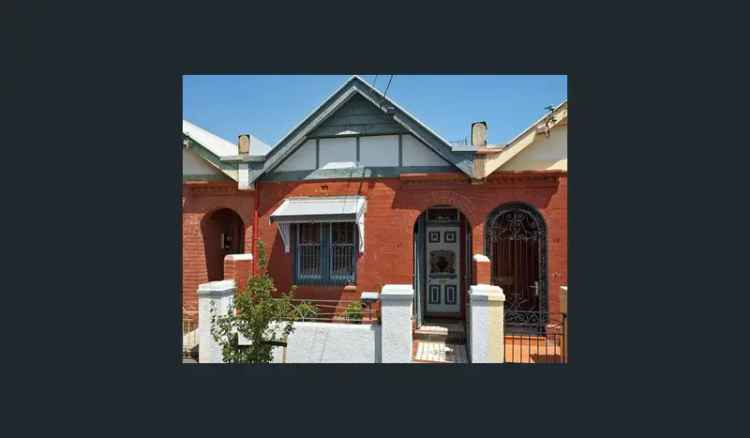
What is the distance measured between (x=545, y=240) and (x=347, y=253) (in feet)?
14.3

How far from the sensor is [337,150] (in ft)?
24.2

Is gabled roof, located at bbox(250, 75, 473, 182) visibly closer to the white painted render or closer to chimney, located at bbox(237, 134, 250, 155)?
chimney, located at bbox(237, 134, 250, 155)

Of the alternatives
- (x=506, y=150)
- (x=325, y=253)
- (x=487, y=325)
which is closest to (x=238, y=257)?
(x=325, y=253)

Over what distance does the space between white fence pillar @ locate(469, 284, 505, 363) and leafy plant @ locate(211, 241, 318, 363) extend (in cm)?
310

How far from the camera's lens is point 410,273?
711cm

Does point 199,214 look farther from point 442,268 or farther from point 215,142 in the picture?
point 442,268

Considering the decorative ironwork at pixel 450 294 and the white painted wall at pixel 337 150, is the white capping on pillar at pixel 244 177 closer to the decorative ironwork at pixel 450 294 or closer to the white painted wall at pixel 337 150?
the white painted wall at pixel 337 150

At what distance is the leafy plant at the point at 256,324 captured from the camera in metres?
5.19

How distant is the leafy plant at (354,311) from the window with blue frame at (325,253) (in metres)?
0.66

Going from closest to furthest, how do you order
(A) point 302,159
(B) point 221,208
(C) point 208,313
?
(C) point 208,313
(A) point 302,159
(B) point 221,208

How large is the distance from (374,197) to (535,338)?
449 cm

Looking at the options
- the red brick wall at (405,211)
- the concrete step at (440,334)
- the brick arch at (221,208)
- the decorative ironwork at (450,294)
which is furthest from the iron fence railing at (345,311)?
the decorative ironwork at (450,294)

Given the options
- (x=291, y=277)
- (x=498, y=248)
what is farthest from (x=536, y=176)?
(x=291, y=277)

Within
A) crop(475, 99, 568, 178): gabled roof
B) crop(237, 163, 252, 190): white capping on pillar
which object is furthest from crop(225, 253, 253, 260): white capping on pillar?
crop(475, 99, 568, 178): gabled roof
